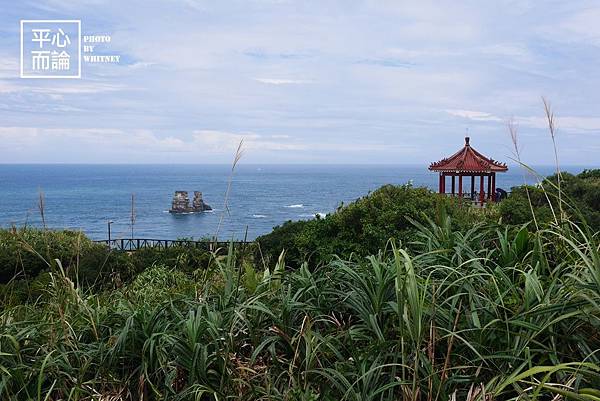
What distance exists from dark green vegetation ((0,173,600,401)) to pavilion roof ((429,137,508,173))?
57.1 feet

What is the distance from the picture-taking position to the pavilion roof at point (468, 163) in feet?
62.3

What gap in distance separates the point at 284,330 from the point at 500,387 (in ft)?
2.56

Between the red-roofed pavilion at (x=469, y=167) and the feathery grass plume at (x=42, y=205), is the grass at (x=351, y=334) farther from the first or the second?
the red-roofed pavilion at (x=469, y=167)

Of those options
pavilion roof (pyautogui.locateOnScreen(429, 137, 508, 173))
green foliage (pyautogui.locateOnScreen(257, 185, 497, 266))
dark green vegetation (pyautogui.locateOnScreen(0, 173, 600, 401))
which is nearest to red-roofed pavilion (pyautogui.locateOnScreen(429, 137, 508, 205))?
pavilion roof (pyautogui.locateOnScreen(429, 137, 508, 173))

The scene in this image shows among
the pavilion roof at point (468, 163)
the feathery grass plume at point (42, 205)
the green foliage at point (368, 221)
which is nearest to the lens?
the feathery grass plume at point (42, 205)

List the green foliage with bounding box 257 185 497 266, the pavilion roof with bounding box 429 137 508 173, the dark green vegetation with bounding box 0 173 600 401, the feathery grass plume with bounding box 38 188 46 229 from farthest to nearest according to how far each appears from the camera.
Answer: the pavilion roof with bounding box 429 137 508 173, the green foliage with bounding box 257 185 497 266, the feathery grass plume with bounding box 38 188 46 229, the dark green vegetation with bounding box 0 173 600 401

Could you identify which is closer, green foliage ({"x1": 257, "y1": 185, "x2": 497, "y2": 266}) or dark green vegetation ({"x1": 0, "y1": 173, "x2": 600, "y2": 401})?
dark green vegetation ({"x1": 0, "y1": 173, "x2": 600, "y2": 401})

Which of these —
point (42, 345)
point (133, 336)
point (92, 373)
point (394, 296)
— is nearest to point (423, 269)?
point (394, 296)

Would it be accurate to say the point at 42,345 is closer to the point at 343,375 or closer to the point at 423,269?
the point at 343,375

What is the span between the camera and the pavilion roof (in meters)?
19.0

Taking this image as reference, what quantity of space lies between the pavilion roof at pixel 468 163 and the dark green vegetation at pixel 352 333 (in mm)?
17407

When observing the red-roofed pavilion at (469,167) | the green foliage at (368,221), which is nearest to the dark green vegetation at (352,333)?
the green foliage at (368,221)

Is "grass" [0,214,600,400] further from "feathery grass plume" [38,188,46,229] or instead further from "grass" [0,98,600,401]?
"feathery grass plume" [38,188,46,229]

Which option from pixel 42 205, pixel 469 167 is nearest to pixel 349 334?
pixel 42 205
